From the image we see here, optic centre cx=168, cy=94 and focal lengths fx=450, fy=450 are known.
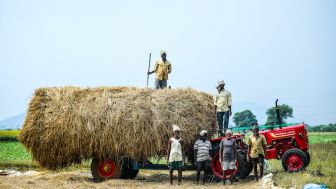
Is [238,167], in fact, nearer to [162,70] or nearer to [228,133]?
[228,133]

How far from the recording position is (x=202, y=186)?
11922mm

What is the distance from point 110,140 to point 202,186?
2.90m

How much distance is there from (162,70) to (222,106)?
2.72 m

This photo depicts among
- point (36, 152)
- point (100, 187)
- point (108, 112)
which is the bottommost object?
point (100, 187)

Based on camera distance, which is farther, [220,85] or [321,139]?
[321,139]

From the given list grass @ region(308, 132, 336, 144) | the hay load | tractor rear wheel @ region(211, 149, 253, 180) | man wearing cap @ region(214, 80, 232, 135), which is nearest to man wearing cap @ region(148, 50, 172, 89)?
the hay load

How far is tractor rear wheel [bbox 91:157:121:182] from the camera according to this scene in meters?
13.3

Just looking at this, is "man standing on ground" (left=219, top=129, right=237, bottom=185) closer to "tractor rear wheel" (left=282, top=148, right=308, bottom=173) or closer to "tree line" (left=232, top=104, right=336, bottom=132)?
"tractor rear wheel" (left=282, top=148, right=308, bottom=173)

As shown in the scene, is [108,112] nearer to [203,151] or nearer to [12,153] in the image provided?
→ [203,151]

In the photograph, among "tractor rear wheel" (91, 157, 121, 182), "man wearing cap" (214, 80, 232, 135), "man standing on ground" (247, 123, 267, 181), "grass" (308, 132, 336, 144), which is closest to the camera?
"man standing on ground" (247, 123, 267, 181)

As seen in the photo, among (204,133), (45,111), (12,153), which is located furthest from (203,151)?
(12,153)

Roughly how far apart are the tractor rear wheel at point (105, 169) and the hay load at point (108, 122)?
367 mm

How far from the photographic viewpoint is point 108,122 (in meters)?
12.8

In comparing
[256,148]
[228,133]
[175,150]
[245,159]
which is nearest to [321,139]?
[245,159]
